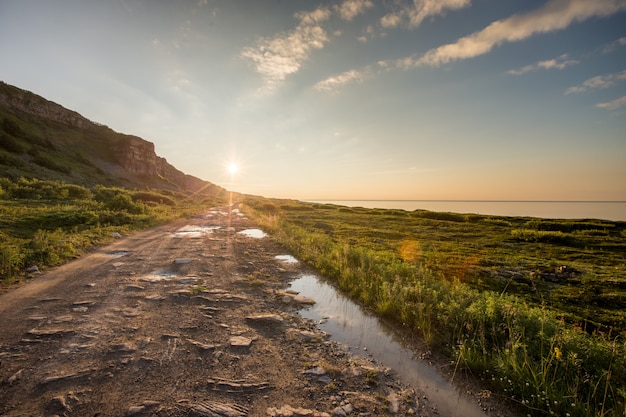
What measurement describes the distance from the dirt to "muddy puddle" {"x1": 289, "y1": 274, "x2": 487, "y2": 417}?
1.02ft

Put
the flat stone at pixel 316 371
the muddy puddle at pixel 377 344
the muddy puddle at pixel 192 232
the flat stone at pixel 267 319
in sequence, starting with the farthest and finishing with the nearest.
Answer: the muddy puddle at pixel 192 232 → the flat stone at pixel 267 319 → the flat stone at pixel 316 371 → the muddy puddle at pixel 377 344

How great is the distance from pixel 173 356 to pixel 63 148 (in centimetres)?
10633

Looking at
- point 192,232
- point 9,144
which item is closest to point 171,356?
point 192,232

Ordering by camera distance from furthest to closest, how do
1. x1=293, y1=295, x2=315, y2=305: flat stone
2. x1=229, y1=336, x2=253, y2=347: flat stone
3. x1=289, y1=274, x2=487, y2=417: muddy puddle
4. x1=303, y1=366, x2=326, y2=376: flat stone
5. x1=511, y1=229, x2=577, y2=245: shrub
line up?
x1=511, y1=229, x2=577, y2=245: shrub → x1=293, y1=295, x2=315, y2=305: flat stone → x1=229, y1=336, x2=253, y2=347: flat stone → x1=303, y1=366, x2=326, y2=376: flat stone → x1=289, y1=274, x2=487, y2=417: muddy puddle

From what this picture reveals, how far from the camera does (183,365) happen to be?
5141mm

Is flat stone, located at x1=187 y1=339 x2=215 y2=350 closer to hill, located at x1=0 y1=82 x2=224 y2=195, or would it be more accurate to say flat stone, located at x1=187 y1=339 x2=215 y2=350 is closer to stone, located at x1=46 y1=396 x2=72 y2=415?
stone, located at x1=46 y1=396 x2=72 y2=415

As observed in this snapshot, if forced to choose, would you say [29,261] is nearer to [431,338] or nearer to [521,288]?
[431,338]

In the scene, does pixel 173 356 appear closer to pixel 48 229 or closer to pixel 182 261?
pixel 182 261

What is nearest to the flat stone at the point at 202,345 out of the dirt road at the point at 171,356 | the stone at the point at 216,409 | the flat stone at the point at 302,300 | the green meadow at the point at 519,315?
the dirt road at the point at 171,356

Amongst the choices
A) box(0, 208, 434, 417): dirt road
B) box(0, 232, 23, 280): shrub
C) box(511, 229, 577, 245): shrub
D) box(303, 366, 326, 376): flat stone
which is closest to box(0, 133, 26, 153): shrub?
box(0, 232, 23, 280): shrub

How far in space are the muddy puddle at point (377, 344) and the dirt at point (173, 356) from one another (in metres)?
0.31

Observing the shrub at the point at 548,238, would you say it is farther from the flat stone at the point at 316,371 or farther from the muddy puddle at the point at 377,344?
the flat stone at the point at 316,371

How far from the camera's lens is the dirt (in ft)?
13.8

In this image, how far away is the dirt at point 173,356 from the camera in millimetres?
4191
